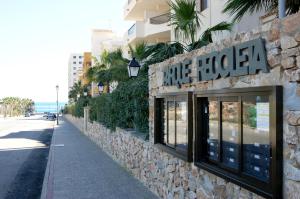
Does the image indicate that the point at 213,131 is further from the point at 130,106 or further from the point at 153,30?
the point at 153,30

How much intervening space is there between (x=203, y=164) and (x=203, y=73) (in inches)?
58.4

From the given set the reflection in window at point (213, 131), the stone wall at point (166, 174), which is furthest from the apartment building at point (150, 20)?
the reflection in window at point (213, 131)

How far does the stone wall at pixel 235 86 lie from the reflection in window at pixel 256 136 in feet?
0.80

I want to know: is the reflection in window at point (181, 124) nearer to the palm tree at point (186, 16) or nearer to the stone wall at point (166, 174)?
the stone wall at point (166, 174)

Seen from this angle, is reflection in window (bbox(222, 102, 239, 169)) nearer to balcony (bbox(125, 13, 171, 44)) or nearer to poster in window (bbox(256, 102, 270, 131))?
poster in window (bbox(256, 102, 270, 131))

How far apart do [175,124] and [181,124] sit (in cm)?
42

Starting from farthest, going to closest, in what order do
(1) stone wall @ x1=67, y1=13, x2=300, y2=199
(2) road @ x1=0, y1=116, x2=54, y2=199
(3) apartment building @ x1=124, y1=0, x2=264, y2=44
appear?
(3) apartment building @ x1=124, y1=0, x2=264, y2=44 < (2) road @ x1=0, y1=116, x2=54, y2=199 < (1) stone wall @ x1=67, y1=13, x2=300, y2=199

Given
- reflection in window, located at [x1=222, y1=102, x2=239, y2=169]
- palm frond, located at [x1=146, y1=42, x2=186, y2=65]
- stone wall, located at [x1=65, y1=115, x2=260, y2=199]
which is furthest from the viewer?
palm frond, located at [x1=146, y1=42, x2=186, y2=65]

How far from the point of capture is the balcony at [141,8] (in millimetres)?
29884

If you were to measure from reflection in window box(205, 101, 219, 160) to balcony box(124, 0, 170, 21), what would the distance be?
22.7 meters

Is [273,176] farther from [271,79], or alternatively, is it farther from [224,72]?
[224,72]

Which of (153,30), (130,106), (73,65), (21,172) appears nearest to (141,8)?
(153,30)

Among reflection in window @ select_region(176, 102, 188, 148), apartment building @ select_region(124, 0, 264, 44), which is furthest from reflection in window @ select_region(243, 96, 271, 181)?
apartment building @ select_region(124, 0, 264, 44)

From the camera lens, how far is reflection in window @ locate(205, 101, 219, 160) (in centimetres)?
629
